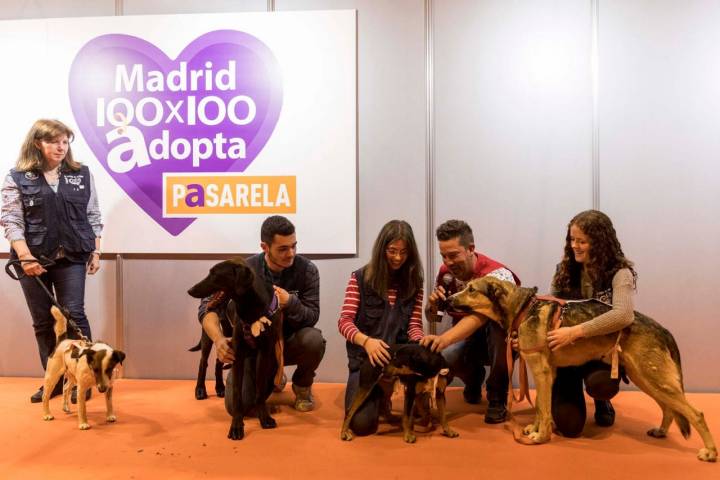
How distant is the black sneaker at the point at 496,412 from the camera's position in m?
2.91

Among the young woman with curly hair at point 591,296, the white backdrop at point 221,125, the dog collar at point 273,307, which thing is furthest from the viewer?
the white backdrop at point 221,125

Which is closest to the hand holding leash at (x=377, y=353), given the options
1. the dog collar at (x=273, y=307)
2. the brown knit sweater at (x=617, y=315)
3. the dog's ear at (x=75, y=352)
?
the dog collar at (x=273, y=307)

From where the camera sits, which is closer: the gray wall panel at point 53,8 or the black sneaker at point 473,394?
the black sneaker at point 473,394

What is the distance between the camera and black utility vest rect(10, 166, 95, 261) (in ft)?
11.3

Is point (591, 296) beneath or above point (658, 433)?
above

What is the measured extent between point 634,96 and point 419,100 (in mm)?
1408

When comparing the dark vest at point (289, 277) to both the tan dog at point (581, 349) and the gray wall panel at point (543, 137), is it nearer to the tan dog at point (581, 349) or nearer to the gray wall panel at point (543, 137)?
the gray wall panel at point (543, 137)

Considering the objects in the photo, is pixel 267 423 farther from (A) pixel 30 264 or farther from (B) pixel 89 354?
(A) pixel 30 264

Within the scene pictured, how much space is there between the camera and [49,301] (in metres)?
3.47

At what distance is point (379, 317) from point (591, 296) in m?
1.08

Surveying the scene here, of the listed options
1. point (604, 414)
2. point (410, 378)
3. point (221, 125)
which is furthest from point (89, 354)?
point (604, 414)

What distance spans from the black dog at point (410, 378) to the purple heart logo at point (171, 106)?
187 centimetres

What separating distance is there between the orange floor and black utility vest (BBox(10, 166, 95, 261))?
0.97 metres

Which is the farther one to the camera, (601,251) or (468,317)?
(468,317)
